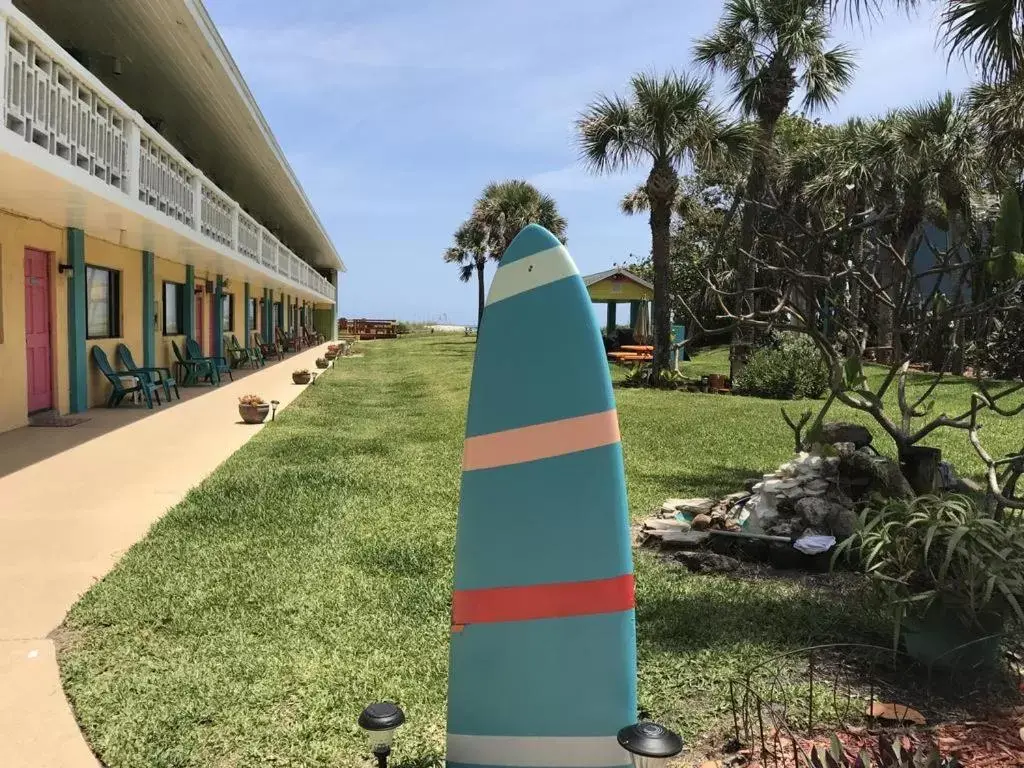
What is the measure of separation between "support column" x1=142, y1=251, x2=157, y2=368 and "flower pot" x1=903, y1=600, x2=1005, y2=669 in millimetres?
14515

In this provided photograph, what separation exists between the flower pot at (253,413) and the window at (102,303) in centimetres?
291

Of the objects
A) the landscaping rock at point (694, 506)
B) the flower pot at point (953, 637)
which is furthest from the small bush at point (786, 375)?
the flower pot at point (953, 637)

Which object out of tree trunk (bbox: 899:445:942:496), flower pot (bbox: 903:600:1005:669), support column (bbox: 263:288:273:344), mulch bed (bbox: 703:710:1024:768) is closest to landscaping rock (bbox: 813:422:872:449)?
tree trunk (bbox: 899:445:942:496)

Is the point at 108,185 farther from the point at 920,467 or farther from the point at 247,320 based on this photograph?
the point at 247,320

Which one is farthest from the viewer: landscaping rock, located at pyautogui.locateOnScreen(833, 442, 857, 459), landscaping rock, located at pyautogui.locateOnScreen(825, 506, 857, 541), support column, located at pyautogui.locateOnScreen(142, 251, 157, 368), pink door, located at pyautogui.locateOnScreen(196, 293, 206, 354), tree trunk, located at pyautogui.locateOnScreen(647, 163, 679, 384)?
pink door, located at pyautogui.locateOnScreen(196, 293, 206, 354)

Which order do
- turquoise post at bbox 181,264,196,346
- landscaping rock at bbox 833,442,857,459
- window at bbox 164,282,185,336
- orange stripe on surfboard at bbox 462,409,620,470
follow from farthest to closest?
1. turquoise post at bbox 181,264,196,346
2. window at bbox 164,282,185,336
3. landscaping rock at bbox 833,442,857,459
4. orange stripe on surfboard at bbox 462,409,620,470

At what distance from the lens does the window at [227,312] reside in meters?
22.2

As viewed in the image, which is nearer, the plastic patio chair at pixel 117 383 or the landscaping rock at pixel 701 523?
the landscaping rock at pixel 701 523

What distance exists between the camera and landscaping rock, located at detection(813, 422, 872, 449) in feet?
20.2

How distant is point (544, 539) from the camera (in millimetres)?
2324

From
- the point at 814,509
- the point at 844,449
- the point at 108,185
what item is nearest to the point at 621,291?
the point at 108,185

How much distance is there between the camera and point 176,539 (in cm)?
571

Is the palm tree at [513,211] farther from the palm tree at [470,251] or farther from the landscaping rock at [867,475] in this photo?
the landscaping rock at [867,475]

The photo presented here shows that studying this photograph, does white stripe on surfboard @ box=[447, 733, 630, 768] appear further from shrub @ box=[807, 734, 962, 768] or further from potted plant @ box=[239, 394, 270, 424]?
potted plant @ box=[239, 394, 270, 424]
